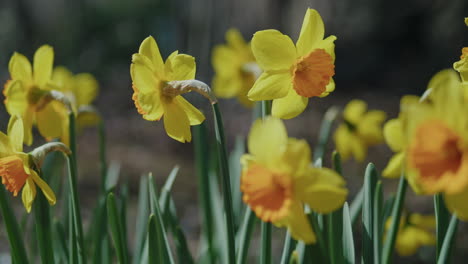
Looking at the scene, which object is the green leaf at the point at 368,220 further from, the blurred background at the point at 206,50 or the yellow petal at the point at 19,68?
the blurred background at the point at 206,50

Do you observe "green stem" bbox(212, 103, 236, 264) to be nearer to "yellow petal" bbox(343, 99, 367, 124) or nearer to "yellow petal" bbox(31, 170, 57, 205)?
"yellow petal" bbox(31, 170, 57, 205)

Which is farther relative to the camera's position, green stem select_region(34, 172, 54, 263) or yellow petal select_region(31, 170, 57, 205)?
green stem select_region(34, 172, 54, 263)

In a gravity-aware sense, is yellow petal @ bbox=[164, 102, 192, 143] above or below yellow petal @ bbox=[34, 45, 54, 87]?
below

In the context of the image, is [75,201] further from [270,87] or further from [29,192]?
[270,87]

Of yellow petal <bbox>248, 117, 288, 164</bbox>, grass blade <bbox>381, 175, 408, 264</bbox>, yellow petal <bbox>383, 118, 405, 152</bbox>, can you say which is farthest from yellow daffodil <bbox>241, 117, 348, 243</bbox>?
yellow petal <bbox>383, 118, 405, 152</bbox>

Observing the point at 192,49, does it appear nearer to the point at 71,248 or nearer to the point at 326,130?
the point at 326,130

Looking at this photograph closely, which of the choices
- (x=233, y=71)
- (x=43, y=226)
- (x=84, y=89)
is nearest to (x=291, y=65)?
(x=43, y=226)

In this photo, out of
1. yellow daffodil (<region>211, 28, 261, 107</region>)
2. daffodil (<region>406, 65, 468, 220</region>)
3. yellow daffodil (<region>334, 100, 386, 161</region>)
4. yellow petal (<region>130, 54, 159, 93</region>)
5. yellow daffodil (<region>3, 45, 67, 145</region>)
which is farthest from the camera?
yellow daffodil (<region>211, 28, 261, 107</region>)
